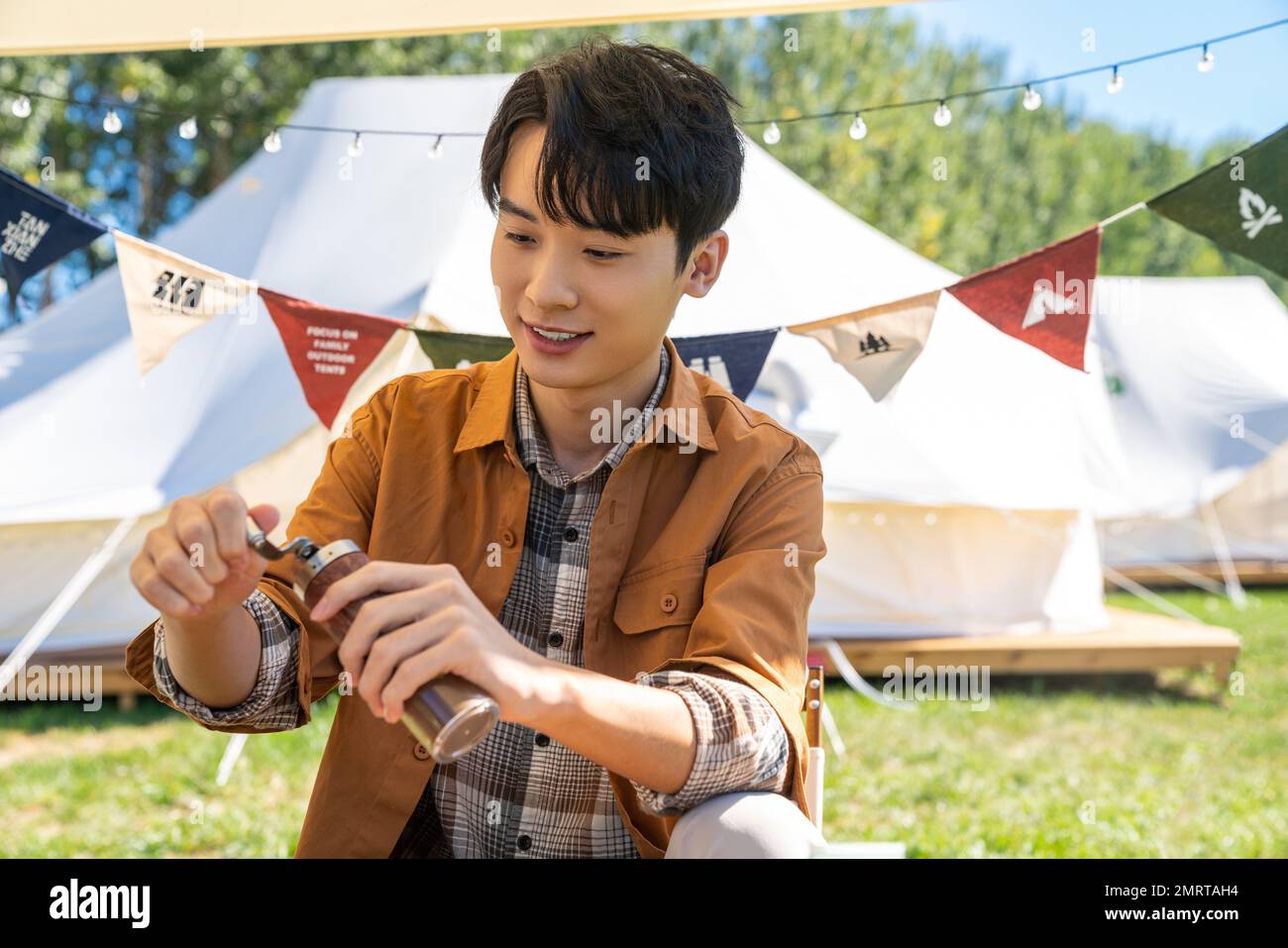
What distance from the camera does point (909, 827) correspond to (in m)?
3.79

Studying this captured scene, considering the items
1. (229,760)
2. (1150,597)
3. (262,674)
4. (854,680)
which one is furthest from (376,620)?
(1150,597)

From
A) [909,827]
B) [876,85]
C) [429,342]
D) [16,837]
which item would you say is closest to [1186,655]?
[909,827]

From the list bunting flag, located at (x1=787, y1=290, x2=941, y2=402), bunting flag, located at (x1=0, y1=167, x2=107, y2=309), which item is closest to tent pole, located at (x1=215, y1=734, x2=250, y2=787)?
bunting flag, located at (x1=0, y1=167, x2=107, y2=309)

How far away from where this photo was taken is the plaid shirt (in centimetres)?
130

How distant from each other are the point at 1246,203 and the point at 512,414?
183cm

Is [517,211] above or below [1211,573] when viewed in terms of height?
above

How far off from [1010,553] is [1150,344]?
4421 mm

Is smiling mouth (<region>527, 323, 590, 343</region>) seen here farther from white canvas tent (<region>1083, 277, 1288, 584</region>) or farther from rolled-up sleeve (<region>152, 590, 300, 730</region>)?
white canvas tent (<region>1083, 277, 1288, 584</region>)

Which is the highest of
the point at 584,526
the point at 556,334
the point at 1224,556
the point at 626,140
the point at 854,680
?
the point at 626,140

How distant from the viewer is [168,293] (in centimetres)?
307

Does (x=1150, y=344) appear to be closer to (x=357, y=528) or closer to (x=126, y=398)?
(x=126, y=398)

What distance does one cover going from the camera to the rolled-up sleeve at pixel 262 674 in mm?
1336

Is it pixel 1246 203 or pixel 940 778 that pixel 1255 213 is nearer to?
pixel 1246 203

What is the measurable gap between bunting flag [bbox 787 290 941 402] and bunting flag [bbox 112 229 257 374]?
4.67ft
